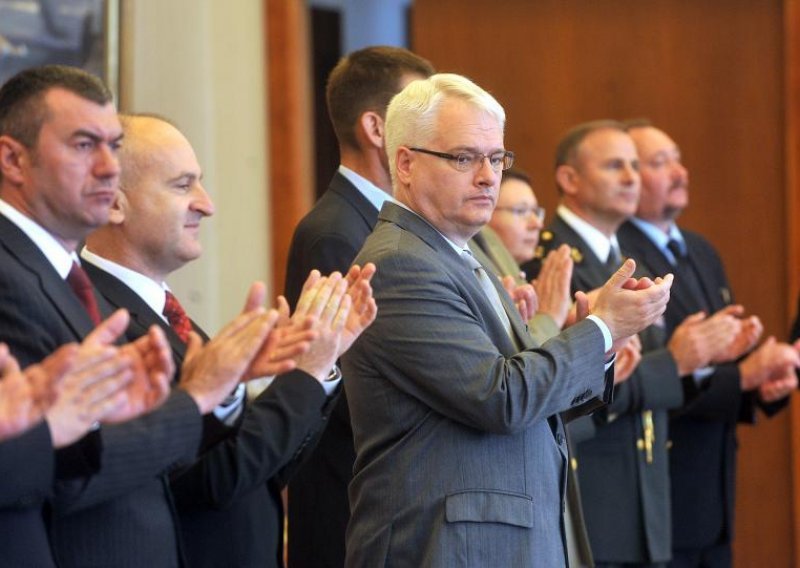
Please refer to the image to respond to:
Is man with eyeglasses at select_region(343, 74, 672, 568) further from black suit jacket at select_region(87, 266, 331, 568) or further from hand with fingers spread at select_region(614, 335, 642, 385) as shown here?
hand with fingers spread at select_region(614, 335, 642, 385)

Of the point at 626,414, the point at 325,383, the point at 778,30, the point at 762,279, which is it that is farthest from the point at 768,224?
the point at 325,383

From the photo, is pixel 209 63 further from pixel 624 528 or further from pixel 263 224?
pixel 624 528

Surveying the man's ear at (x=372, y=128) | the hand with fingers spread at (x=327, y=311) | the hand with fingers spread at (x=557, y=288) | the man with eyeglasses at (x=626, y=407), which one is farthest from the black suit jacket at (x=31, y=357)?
the man with eyeglasses at (x=626, y=407)

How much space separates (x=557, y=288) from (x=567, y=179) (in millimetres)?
1256

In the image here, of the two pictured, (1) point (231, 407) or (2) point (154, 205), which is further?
(2) point (154, 205)

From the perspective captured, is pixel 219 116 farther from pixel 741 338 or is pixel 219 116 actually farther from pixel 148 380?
pixel 148 380

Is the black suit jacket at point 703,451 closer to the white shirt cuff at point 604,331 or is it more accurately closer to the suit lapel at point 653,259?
the suit lapel at point 653,259

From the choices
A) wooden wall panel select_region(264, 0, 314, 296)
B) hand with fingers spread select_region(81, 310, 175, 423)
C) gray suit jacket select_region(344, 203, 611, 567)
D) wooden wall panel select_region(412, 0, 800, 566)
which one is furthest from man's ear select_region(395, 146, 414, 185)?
wooden wall panel select_region(412, 0, 800, 566)

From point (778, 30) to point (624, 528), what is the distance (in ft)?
8.61

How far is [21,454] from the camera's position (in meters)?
2.10

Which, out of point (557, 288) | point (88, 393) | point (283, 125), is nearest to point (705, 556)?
point (557, 288)

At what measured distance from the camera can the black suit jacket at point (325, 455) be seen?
11.1 ft

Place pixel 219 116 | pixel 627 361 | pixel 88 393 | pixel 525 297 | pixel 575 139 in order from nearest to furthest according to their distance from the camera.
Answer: pixel 88 393
pixel 525 297
pixel 627 361
pixel 575 139
pixel 219 116

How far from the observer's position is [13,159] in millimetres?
2521
